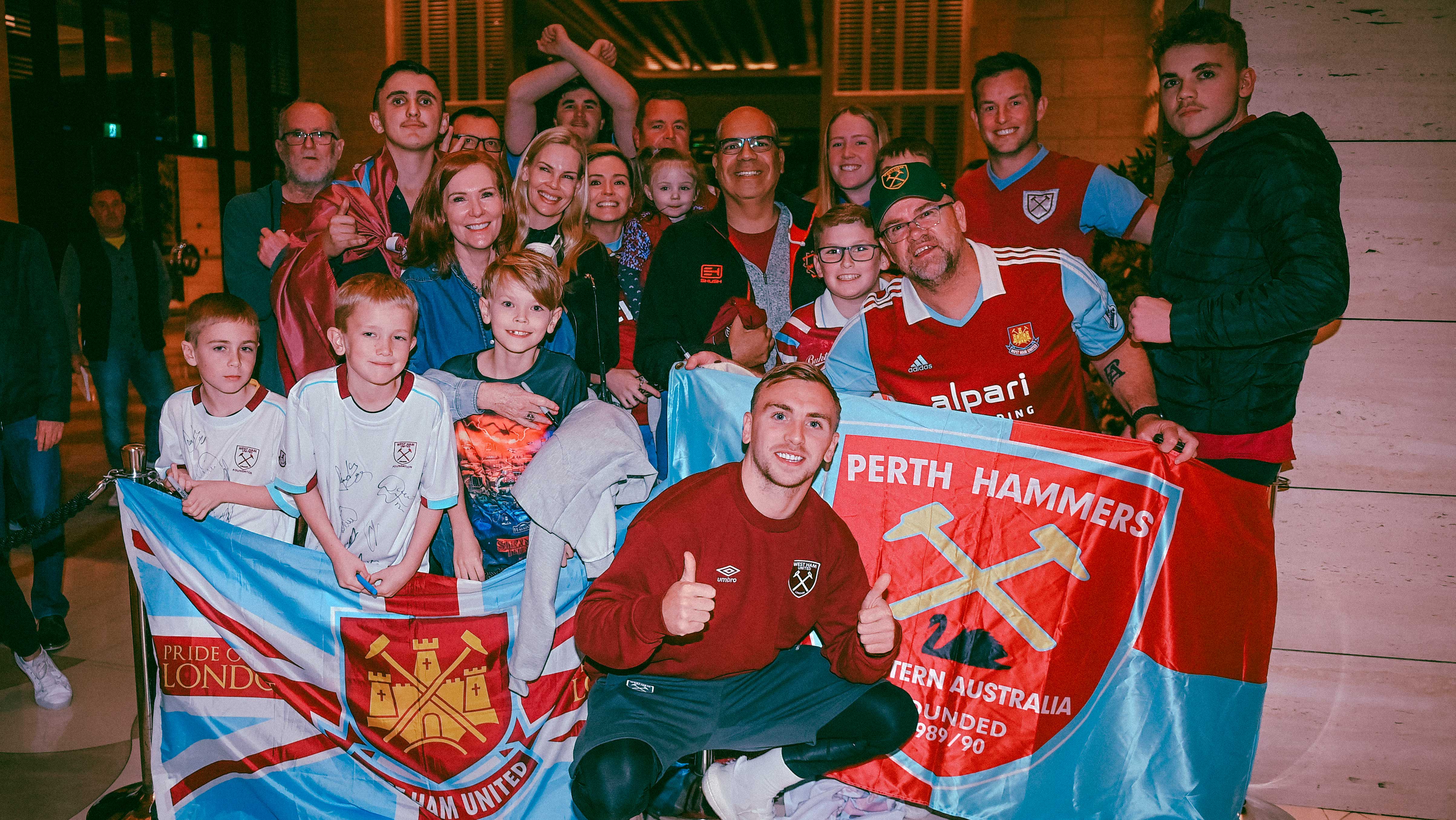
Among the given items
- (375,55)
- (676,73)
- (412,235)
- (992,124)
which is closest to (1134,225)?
(992,124)

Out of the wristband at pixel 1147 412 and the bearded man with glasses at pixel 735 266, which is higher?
the bearded man with glasses at pixel 735 266

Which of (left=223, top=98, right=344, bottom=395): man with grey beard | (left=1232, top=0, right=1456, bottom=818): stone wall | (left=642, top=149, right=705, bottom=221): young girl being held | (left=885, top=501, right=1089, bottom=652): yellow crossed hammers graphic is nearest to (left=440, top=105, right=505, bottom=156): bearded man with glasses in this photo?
(left=223, top=98, right=344, bottom=395): man with grey beard

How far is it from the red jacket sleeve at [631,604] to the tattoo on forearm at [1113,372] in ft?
4.95

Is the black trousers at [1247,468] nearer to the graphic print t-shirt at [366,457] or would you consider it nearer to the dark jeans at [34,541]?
the graphic print t-shirt at [366,457]

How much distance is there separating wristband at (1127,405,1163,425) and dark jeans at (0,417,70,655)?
4.05 m

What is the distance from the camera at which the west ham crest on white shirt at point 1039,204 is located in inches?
128

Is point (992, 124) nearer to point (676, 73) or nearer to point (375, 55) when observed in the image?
point (375, 55)

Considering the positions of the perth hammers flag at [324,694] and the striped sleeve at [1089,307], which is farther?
the striped sleeve at [1089,307]

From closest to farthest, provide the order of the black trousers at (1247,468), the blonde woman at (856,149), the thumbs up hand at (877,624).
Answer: the thumbs up hand at (877,624)
the black trousers at (1247,468)
the blonde woman at (856,149)

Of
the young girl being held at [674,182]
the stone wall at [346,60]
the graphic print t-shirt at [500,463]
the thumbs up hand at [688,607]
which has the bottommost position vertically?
the thumbs up hand at [688,607]

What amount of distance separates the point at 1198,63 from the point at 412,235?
2.54 metres

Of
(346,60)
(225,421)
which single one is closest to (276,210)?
(225,421)

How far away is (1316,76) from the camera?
303 centimetres

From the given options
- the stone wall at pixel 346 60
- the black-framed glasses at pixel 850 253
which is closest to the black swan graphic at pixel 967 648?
the black-framed glasses at pixel 850 253
